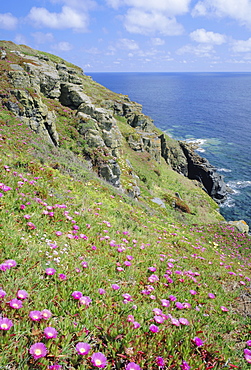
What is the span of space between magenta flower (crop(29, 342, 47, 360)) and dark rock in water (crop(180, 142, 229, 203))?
1777 inches

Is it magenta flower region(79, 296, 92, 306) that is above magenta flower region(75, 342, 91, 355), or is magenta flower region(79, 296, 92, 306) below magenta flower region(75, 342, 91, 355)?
below

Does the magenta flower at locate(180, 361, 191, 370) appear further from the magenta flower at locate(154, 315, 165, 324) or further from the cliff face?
the cliff face

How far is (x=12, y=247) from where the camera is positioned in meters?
3.55

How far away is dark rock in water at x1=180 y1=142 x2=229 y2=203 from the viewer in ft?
147

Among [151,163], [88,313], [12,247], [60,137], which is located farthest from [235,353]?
[151,163]

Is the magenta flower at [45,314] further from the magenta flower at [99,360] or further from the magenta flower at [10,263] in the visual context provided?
the magenta flower at [10,263]

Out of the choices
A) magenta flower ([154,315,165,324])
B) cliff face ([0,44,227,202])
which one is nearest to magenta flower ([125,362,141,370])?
magenta flower ([154,315,165,324])

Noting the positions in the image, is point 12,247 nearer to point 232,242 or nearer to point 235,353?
point 235,353

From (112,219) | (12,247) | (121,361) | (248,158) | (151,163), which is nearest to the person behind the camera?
(121,361)

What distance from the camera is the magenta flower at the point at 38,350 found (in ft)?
6.62

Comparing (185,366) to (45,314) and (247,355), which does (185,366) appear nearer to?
(247,355)

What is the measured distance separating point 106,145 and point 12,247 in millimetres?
19117

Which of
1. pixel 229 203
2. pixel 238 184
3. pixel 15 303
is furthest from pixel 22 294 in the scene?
pixel 238 184

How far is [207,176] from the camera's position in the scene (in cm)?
4881
